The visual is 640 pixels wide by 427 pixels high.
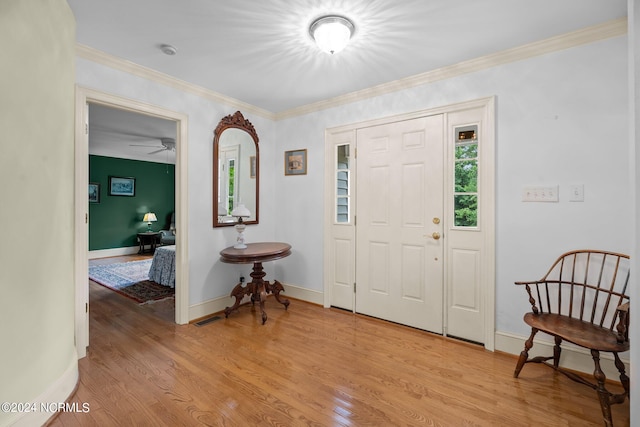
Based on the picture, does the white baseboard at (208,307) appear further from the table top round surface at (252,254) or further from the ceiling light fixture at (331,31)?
the ceiling light fixture at (331,31)

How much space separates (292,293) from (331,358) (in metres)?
1.61

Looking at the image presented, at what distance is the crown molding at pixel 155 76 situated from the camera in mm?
2402

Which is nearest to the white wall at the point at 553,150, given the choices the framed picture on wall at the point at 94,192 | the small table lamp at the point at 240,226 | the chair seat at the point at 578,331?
the chair seat at the point at 578,331

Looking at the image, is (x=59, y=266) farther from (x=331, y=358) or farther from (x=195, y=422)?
(x=331, y=358)

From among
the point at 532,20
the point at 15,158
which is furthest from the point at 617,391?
the point at 15,158

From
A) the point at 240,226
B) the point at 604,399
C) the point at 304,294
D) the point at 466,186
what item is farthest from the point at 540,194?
the point at 240,226

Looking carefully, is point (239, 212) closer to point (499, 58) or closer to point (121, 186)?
point (499, 58)

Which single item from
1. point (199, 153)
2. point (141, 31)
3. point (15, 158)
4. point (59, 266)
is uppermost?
point (141, 31)

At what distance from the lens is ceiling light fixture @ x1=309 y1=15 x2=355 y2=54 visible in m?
2.02

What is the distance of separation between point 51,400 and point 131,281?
11.1ft

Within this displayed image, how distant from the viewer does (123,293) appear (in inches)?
163

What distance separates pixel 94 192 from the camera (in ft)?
22.6

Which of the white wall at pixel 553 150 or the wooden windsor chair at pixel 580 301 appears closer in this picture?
the wooden windsor chair at pixel 580 301

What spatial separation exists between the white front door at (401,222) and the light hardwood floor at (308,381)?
28cm
